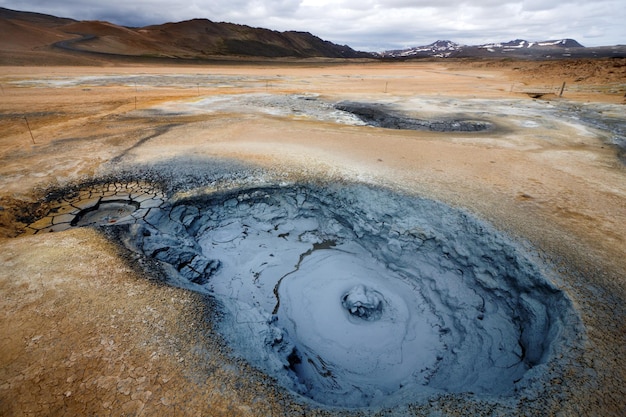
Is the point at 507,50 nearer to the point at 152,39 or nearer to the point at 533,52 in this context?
the point at 533,52

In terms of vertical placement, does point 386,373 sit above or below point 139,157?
below

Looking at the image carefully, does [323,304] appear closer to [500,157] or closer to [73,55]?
[500,157]

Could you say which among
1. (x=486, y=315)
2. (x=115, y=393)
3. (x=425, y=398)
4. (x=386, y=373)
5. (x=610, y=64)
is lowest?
(x=386, y=373)

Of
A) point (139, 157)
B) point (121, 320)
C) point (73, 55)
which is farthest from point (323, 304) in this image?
point (73, 55)

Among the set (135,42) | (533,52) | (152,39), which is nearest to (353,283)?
(135,42)

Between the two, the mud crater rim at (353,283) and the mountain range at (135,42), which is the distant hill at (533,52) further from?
the mud crater rim at (353,283)

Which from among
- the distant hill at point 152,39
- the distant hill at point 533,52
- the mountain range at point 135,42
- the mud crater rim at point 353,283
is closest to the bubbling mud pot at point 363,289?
the mud crater rim at point 353,283
